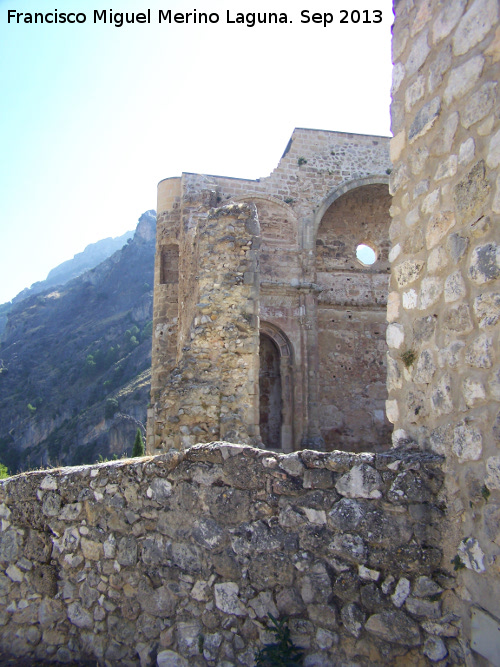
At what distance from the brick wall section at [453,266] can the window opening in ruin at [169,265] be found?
1050 cm

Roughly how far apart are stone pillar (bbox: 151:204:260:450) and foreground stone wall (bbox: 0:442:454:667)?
2.56 metres

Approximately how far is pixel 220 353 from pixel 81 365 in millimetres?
64107

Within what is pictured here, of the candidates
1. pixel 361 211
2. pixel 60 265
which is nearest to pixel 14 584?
pixel 361 211

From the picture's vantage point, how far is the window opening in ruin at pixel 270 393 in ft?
44.9

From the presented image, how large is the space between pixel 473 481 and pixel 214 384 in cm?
401

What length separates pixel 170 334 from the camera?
41.9 feet

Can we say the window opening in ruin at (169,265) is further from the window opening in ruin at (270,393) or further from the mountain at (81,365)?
the mountain at (81,365)

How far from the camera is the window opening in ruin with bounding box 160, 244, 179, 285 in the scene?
13.4m

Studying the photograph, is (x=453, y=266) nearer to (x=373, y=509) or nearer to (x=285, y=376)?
(x=373, y=509)

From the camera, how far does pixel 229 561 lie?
281cm

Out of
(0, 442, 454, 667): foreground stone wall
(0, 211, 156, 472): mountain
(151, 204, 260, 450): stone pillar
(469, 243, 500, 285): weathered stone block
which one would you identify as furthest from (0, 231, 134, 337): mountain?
(469, 243, 500, 285): weathered stone block

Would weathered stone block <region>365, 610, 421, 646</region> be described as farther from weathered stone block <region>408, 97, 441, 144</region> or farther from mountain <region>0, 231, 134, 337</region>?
mountain <region>0, 231, 134, 337</region>

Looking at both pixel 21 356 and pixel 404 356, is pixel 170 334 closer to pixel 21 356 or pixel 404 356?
A: pixel 404 356

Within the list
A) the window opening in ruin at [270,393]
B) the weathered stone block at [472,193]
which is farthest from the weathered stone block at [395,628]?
the window opening in ruin at [270,393]
